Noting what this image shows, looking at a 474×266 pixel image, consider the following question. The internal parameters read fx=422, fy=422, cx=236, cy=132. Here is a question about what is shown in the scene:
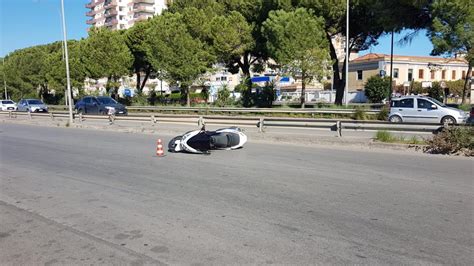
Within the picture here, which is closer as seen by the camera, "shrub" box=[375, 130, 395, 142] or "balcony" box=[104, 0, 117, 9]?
"shrub" box=[375, 130, 395, 142]

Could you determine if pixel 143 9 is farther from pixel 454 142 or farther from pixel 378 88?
pixel 454 142

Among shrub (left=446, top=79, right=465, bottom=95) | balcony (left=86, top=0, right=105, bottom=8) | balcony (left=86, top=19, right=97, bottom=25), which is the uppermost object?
balcony (left=86, top=0, right=105, bottom=8)

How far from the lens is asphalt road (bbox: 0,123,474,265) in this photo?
14.6ft

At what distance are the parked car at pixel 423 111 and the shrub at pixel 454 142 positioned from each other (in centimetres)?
834

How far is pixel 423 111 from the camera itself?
67.1 feet

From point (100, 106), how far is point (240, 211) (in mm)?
28170

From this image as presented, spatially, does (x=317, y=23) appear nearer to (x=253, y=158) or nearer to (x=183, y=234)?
(x=253, y=158)

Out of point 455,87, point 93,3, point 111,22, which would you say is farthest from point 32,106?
point 93,3

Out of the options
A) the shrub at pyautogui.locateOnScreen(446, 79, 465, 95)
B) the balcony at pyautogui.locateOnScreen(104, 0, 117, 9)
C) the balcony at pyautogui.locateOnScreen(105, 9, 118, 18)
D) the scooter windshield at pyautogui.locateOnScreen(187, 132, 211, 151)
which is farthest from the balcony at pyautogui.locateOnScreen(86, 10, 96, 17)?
the scooter windshield at pyautogui.locateOnScreen(187, 132, 211, 151)

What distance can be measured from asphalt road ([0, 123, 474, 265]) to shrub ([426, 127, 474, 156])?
474 millimetres

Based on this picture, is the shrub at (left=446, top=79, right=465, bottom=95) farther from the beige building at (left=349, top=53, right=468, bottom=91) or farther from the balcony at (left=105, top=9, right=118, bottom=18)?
the balcony at (left=105, top=9, right=118, bottom=18)

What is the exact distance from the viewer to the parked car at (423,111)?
19.7m

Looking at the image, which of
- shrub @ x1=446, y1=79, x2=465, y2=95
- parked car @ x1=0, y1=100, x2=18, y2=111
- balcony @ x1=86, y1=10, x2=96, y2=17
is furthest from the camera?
balcony @ x1=86, y1=10, x2=96, y2=17

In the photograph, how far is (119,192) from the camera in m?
7.33
